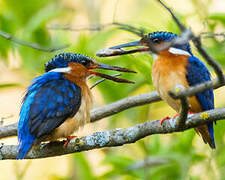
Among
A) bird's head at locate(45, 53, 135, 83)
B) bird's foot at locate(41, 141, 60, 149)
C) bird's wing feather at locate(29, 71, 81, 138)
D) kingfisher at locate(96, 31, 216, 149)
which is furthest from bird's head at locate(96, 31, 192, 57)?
bird's foot at locate(41, 141, 60, 149)

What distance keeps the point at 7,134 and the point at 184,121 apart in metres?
1.94

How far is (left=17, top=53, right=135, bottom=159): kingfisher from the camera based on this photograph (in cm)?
350

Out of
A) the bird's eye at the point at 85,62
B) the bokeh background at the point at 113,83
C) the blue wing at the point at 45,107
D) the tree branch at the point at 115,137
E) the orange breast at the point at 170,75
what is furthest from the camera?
the bokeh background at the point at 113,83

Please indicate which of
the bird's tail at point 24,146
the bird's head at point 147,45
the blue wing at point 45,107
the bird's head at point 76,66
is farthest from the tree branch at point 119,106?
the bird's tail at point 24,146

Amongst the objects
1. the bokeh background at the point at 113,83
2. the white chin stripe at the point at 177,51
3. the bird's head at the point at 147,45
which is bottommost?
the bokeh background at the point at 113,83

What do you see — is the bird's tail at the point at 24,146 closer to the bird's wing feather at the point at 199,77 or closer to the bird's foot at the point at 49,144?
the bird's foot at the point at 49,144

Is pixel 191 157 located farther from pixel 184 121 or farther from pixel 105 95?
pixel 184 121

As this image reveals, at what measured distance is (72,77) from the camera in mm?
3994

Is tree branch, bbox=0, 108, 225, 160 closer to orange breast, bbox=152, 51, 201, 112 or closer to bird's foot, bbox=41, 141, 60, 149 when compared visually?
bird's foot, bbox=41, 141, 60, 149

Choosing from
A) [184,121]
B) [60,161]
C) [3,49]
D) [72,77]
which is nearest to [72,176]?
[60,161]

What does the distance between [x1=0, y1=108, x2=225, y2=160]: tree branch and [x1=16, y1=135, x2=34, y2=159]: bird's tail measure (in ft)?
0.54

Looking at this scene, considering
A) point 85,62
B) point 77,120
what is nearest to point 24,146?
point 77,120

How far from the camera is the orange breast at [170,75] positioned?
3588mm

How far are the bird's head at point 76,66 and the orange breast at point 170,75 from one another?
335 millimetres
